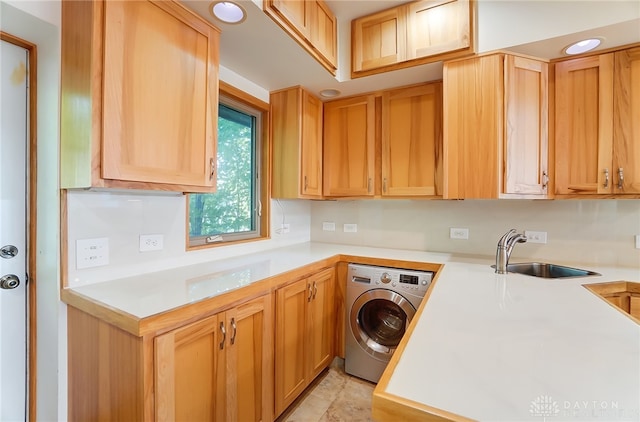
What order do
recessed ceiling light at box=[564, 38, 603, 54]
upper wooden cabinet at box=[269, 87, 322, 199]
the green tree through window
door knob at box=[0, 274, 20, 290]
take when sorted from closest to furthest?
door knob at box=[0, 274, 20, 290], recessed ceiling light at box=[564, 38, 603, 54], the green tree through window, upper wooden cabinet at box=[269, 87, 322, 199]

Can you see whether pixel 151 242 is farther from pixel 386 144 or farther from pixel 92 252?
pixel 386 144

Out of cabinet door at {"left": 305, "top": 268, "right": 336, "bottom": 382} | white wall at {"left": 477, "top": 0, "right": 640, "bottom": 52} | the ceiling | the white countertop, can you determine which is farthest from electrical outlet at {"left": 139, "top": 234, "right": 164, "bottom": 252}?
white wall at {"left": 477, "top": 0, "right": 640, "bottom": 52}

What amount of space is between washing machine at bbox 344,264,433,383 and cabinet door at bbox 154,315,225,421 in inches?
45.2

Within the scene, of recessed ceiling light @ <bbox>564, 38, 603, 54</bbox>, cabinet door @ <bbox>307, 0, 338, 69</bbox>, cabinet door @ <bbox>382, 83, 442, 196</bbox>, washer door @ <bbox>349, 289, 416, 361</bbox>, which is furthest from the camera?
cabinet door @ <bbox>382, 83, 442, 196</bbox>

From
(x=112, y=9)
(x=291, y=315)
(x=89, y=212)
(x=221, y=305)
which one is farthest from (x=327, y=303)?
(x=112, y=9)

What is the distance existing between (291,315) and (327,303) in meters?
0.45

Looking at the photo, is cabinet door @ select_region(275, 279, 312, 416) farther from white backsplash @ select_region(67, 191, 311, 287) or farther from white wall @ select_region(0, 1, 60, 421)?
white wall @ select_region(0, 1, 60, 421)

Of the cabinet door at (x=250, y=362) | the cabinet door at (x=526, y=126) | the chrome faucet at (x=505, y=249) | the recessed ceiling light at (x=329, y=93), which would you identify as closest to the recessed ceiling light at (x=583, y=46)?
the cabinet door at (x=526, y=126)

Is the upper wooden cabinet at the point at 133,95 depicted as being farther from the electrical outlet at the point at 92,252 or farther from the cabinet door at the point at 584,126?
the cabinet door at the point at 584,126

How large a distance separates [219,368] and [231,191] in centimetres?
126

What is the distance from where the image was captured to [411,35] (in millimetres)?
1932

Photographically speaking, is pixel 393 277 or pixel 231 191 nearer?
pixel 393 277

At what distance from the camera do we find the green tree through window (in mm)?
1955

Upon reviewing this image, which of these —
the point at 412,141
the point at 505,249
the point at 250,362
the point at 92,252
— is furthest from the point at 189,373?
the point at 412,141
